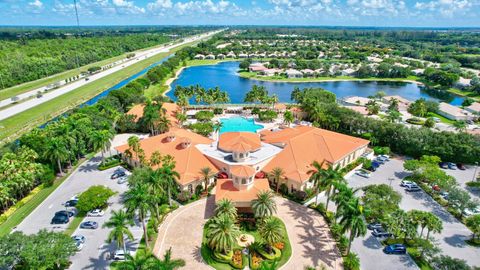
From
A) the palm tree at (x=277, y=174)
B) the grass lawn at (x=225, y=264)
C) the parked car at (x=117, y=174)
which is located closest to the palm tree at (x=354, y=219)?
the grass lawn at (x=225, y=264)

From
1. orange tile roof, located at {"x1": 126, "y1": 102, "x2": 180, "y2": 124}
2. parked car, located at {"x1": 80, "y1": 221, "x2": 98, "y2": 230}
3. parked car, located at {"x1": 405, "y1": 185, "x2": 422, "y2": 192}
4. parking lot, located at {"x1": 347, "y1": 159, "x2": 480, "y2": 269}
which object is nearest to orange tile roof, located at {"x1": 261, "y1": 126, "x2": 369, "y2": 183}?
parking lot, located at {"x1": 347, "y1": 159, "x2": 480, "y2": 269}

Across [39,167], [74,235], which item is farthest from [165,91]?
[74,235]

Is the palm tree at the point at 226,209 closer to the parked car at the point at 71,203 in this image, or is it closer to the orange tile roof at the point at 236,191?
the orange tile roof at the point at 236,191

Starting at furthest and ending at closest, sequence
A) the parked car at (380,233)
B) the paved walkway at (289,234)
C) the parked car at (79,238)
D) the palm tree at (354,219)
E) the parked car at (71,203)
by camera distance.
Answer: the parked car at (71,203)
the parked car at (380,233)
the parked car at (79,238)
the paved walkway at (289,234)
the palm tree at (354,219)

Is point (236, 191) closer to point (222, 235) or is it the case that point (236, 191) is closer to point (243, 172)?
point (243, 172)

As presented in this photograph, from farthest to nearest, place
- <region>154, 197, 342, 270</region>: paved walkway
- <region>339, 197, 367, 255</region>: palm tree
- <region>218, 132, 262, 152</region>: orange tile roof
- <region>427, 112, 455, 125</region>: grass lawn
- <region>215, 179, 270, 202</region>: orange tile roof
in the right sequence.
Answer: <region>427, 112, 455, 125</region>: grass lawn
<region>218, 132, 262, 152</region>: orange tile roof
<region>215, 179, 270, 202</region>: orange tile roof
<region>154, 197, 342, 270</region>: paved walkway
<region>339, 197, 367, 255</region>: palm tree

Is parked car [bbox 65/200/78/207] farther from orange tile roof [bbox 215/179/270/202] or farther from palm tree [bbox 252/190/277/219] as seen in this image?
palm tree [bbox 252/190/277/219]
